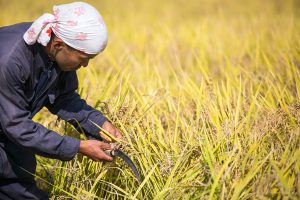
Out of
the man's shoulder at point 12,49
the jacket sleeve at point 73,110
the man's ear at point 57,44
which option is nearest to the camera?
the man's shoulder at point 12,49

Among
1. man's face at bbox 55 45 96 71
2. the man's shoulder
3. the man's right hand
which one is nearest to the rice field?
the man's right hand

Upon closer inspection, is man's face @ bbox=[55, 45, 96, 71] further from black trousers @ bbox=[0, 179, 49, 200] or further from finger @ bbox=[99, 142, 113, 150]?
black trousers @ bbox=[0, 179, 49, 200]

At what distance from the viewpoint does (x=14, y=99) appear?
177 centimetres

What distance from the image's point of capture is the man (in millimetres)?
1774

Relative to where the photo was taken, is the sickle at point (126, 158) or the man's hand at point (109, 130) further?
the man's hand at point (109, 130)

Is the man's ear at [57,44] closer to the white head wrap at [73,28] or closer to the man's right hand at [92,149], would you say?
the white head wrap at [73,28]

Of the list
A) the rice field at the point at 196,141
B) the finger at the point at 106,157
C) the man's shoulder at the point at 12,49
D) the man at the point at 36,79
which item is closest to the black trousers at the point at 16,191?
the man at the point at 36,79

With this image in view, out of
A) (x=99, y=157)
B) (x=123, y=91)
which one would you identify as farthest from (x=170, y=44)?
(x=99, y=157)

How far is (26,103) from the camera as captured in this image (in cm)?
185

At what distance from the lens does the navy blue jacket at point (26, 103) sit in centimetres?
177

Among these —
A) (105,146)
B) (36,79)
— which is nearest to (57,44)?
(36,79)

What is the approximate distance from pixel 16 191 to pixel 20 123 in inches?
15.3

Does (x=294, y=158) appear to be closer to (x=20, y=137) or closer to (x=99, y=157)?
(x=99, y=157)

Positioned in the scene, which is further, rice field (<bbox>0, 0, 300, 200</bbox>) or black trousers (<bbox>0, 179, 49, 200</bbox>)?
black trousers (<bbox>0, 179, 49, 200</bbox>)
